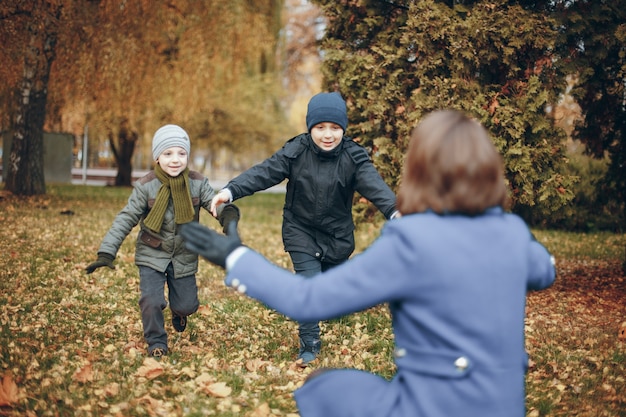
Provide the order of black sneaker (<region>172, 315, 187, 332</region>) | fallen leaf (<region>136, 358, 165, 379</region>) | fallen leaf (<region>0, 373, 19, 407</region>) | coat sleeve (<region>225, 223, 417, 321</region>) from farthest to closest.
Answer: black sneaker (<region>172, 315, 187, 332</region>) < fallen leaf (<region>136, 358, 165, 379</region>) < fallen leaf (<region>0, 373, 19, 407</region>) < coat sleeve (<region>225, 223, 417, 321</region>)

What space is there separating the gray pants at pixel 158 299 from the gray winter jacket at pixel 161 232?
8cm

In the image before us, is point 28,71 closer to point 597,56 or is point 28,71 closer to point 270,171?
point 270,171

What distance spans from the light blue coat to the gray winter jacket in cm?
284

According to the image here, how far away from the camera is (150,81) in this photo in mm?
15555

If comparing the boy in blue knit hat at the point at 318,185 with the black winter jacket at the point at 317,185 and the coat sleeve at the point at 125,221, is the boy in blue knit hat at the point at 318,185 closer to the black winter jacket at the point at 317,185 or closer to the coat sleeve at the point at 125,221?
the black winter jacket at the point at 317,185

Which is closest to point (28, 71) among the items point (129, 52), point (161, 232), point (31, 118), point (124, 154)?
point (31, 118)

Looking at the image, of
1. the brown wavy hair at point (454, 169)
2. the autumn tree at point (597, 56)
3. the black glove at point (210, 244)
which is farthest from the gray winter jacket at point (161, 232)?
the autumn tree at point (597, 56)

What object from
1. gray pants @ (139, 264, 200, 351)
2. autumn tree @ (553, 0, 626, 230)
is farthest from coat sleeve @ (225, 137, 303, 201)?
autumn tree @ (553, 0, 626, 230)

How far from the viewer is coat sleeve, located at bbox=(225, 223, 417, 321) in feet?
6.40

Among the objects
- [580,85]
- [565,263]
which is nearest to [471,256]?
[580,85]

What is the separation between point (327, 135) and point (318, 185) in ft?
1.24

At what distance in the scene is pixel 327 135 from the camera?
185 inches

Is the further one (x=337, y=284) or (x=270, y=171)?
(x=270, y=171)

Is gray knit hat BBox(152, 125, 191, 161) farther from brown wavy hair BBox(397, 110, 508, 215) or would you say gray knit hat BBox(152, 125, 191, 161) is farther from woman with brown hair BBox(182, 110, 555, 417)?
brown wavy hair BBox(397, 110, 508, 215)
